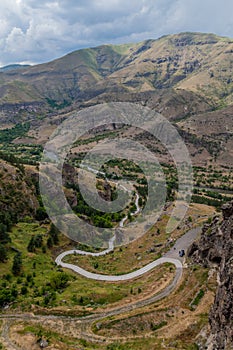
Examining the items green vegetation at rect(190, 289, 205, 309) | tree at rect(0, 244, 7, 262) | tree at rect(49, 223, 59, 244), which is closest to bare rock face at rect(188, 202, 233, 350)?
green vegetation at rect(190, 289, 205, 309)

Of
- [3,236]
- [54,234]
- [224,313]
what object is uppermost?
[3,236]

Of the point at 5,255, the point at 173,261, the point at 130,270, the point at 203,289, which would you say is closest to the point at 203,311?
the point at 203,289

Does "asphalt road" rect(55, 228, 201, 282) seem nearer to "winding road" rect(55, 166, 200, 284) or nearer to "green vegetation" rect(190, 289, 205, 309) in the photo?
"winding road" rect(55, 166, 200, 284)

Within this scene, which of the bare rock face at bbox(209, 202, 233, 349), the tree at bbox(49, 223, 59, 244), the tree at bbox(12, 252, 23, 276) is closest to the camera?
the bare rock face at bbox(209, 202, 233, 349)

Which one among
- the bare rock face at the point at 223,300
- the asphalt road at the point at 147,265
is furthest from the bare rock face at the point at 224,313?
the asphalt road at the point at 147,265

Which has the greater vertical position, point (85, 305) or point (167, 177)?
point (167, 177)

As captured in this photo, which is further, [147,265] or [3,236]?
[3,236]

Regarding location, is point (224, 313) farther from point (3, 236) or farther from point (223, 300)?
Answer: point (3, 236)

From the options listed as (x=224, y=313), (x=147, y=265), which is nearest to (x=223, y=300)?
(x=224, y=313)

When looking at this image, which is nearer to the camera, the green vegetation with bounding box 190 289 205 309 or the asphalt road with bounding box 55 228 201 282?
the green vegetation with bounding box 190 289 205 309

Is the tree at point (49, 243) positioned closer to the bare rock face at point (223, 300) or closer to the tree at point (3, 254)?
the tree at point (3, 254)

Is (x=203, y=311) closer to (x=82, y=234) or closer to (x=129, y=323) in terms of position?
(x=129, y=323)
